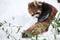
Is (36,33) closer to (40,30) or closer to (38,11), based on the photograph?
(40,30)

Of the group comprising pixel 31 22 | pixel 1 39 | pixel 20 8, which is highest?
pixel 20 8

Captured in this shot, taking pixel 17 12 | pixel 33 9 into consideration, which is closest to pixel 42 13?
pixel 33 9

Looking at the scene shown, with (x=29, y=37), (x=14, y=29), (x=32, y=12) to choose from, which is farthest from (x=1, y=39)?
(x=32, y=12)

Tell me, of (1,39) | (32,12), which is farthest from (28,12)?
(1,39)

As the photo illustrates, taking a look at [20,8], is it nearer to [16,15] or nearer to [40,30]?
[16,15]

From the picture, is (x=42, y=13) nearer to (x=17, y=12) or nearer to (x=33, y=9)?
(x=33, y=9)

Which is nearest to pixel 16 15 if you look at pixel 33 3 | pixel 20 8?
pixel 20 8

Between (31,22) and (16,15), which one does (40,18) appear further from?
(16,15)

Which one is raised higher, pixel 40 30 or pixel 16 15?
pixel 16 15

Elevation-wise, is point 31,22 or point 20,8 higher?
point 20,8
